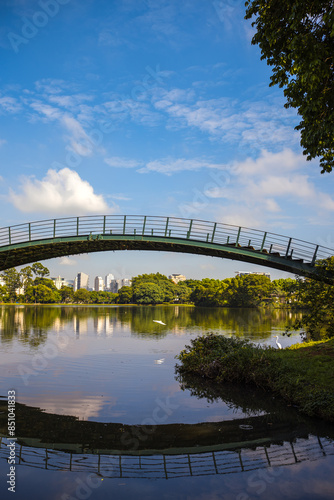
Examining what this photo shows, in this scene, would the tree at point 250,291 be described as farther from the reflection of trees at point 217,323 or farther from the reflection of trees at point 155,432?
the reflection of trees at point 155,432

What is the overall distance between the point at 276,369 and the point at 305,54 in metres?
11.0

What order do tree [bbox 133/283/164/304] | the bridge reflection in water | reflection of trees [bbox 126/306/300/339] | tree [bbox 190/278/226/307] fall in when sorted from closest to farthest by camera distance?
the bridge reflection in water < reflection of trees [bbox 126/306/300/339] < tree [bbox 190/278/226/307] < tree [bbox 133/283/164/304]

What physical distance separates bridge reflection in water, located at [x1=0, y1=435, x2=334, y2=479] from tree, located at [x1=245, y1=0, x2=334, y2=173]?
339 inches

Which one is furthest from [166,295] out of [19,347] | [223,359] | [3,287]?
[223,359]

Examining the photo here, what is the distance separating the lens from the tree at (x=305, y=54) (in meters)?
9.94

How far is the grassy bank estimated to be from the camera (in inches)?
480

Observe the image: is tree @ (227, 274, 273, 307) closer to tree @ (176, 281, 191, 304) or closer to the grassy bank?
tree @ (176, 281, 191, 304)

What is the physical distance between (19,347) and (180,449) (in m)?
19.2

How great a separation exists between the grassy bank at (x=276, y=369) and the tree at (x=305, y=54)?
313 inches

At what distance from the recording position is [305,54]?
10078 mm

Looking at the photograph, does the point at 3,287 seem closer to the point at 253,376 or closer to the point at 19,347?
the point at 19,347

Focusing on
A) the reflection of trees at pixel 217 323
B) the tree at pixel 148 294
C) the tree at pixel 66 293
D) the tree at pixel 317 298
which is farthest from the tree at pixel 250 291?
the tree at pixel 317 298

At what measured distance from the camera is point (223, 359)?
53.7 ft

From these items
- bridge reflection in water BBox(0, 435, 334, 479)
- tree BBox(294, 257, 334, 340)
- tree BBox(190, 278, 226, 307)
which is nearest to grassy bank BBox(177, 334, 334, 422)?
tree BBox(294, 257, 334, 340)
